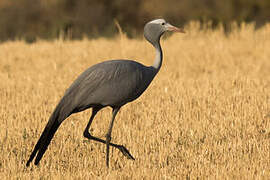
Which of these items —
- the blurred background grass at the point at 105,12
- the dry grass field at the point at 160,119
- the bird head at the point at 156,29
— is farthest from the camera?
the blurred background grass at the point at 105,12

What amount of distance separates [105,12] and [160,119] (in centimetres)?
2713

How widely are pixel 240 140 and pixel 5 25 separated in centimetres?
2580

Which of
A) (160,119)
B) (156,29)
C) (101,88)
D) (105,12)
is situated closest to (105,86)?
(101,88)

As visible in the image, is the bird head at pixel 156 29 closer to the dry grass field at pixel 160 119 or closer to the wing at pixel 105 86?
the wing at pixel 105 86

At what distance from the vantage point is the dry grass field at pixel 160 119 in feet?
17.0

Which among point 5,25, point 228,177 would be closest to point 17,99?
point 228,177

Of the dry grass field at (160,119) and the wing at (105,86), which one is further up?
the wing at (105,86)

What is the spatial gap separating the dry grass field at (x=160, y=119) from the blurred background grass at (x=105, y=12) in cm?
1651

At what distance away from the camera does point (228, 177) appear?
477 cm

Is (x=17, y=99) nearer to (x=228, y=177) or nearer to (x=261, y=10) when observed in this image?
(x=228, y=177)

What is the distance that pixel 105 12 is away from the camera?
3366 centimetres

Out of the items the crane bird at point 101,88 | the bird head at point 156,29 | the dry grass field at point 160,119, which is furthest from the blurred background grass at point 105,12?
the crane bird at point 101,88

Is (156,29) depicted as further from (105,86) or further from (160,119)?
(160,119)

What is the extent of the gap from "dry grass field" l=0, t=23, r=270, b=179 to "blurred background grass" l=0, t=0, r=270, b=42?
16.5 m
